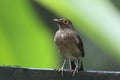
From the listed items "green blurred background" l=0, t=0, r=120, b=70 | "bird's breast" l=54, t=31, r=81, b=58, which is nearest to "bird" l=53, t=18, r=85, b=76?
"bird's breast" l=54, t=31, r=81, b=58

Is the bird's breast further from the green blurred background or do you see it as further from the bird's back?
the green blurred background

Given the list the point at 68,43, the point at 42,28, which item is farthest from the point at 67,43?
the point at 42,28

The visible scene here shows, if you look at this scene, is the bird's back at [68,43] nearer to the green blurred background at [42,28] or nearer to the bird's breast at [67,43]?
the bird's breast at [67,43]

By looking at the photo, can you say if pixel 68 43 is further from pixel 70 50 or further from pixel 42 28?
pixel 42 28

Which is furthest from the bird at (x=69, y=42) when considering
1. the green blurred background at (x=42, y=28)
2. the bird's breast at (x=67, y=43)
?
the green blurred background at (x=42, y=28)

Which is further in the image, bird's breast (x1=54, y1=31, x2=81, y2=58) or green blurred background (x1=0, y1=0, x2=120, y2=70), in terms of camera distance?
bird's breast (x1=54, y1=31, x2=81, y2=58)

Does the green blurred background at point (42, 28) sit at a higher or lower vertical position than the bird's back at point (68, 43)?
higher

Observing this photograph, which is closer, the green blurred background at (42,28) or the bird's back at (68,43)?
the green blurred background at (42,28)

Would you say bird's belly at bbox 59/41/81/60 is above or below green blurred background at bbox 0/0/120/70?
below
